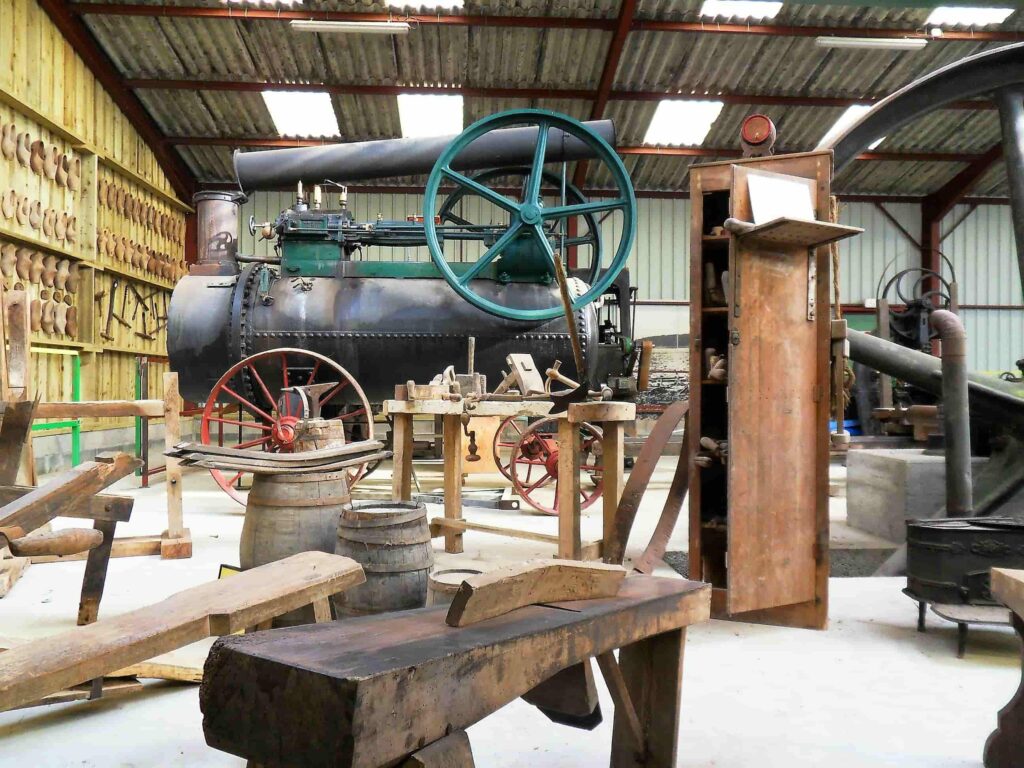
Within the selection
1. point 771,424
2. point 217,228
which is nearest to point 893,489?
point 771,424

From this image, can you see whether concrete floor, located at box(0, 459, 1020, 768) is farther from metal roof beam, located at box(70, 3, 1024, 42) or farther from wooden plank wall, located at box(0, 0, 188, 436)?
metal roof beam, located at box(70, 3, 1024, 42)

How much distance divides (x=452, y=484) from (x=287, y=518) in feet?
4.58

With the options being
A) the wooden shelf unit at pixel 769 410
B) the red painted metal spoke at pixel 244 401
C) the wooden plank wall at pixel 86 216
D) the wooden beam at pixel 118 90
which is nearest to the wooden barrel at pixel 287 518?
the wooden shelf unit at pixel 769 410

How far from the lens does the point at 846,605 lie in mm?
3537

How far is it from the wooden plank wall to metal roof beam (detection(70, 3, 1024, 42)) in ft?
3.68

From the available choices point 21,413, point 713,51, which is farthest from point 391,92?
point 21,413

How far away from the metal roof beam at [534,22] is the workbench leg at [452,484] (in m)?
6.65

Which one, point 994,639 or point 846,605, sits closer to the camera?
point 994,639

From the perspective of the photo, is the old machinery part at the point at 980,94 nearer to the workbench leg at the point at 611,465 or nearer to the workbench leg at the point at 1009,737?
the workbench leg at the point at 611,465

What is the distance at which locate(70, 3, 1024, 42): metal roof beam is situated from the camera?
8.91m

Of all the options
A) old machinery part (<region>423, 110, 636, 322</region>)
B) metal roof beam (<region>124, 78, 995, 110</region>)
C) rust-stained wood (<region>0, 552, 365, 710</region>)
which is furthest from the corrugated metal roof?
rust-stained wood (<region>0, 552, 365, 710</region>)

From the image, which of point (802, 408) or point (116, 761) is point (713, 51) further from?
point (116, 761)

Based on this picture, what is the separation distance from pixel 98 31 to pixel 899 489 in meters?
10.4

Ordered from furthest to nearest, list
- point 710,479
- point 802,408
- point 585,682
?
point 710,479 < point 802,408 < point 585,682
